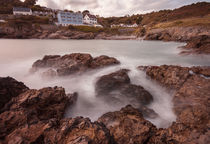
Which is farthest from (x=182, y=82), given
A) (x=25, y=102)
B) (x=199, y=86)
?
(x=25, y=102)

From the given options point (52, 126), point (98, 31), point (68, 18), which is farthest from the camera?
point (68, 18)

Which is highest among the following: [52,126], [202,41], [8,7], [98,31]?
[8,7]

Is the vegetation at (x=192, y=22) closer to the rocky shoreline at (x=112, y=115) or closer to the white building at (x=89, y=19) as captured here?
Answer: the rocky shoreline at (x=112, y=115)

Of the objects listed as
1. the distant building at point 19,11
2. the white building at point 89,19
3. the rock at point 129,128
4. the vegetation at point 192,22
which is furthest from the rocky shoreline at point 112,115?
the distant building at point 19,11

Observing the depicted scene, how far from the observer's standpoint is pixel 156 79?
24.5ft

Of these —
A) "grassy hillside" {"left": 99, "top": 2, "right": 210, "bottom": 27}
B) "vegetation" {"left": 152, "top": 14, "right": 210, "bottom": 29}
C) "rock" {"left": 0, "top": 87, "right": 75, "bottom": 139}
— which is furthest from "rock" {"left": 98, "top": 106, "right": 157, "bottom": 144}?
"grassy hillside" {"left": 99, "top": 2, "right": 210, "bottom": 27}

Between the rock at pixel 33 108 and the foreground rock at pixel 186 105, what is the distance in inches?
143

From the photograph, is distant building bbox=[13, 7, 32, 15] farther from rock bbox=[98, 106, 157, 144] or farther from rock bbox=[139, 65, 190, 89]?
rock bbox=[98, 106, 157, 144]

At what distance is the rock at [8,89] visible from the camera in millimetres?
4137

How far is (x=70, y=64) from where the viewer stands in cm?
923

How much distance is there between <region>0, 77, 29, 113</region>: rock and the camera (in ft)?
13.6

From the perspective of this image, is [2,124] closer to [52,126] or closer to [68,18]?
[52,126]

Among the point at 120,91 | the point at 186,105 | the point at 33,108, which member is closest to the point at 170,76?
the point at 186,105

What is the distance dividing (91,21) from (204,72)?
88408mm
